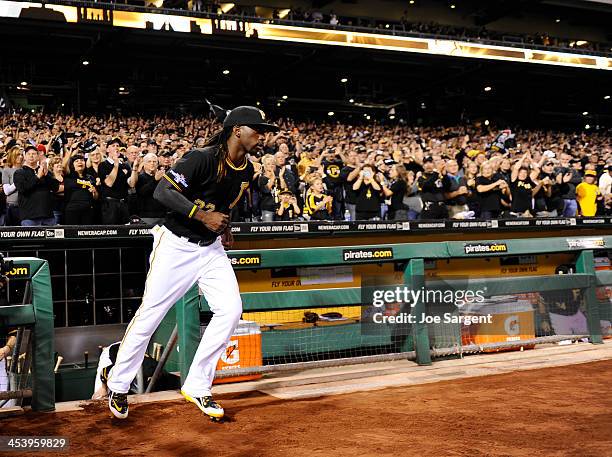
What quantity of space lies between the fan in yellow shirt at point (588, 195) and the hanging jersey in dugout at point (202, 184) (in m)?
10.5

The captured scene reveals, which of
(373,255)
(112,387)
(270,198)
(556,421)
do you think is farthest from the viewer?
(270,198)

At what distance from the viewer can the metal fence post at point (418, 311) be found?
6.24m

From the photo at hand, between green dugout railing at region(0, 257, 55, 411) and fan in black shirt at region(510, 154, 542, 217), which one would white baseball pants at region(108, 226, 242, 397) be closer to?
green dugout railing at region(0, 257, 55, 411)

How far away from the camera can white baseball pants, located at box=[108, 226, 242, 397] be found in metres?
4.45

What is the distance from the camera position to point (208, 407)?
4340mm

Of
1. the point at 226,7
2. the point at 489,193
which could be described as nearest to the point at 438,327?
the point at 489,193

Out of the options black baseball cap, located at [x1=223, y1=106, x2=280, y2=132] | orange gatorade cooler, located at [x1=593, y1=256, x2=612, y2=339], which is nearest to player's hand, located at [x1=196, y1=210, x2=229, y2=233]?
black baseball cap, located at [x1=223, y1=106, x2=280, y2=132]

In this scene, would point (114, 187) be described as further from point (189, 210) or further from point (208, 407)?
point (208, 407)

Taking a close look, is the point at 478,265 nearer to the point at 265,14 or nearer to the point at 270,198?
the point at 270,198

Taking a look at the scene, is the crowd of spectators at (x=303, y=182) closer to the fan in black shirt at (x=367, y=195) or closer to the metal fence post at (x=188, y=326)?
the fan in black shirt at (x=367, y=195)

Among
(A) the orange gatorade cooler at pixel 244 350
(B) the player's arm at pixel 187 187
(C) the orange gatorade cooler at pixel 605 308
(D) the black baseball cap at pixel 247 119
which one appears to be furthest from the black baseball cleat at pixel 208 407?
(C) the orange gatorade cooler at pixel 605 308

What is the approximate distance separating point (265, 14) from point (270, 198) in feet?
57.1

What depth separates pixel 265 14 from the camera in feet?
85.3

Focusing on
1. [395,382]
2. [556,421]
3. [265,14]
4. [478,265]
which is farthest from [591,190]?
[265,14]
